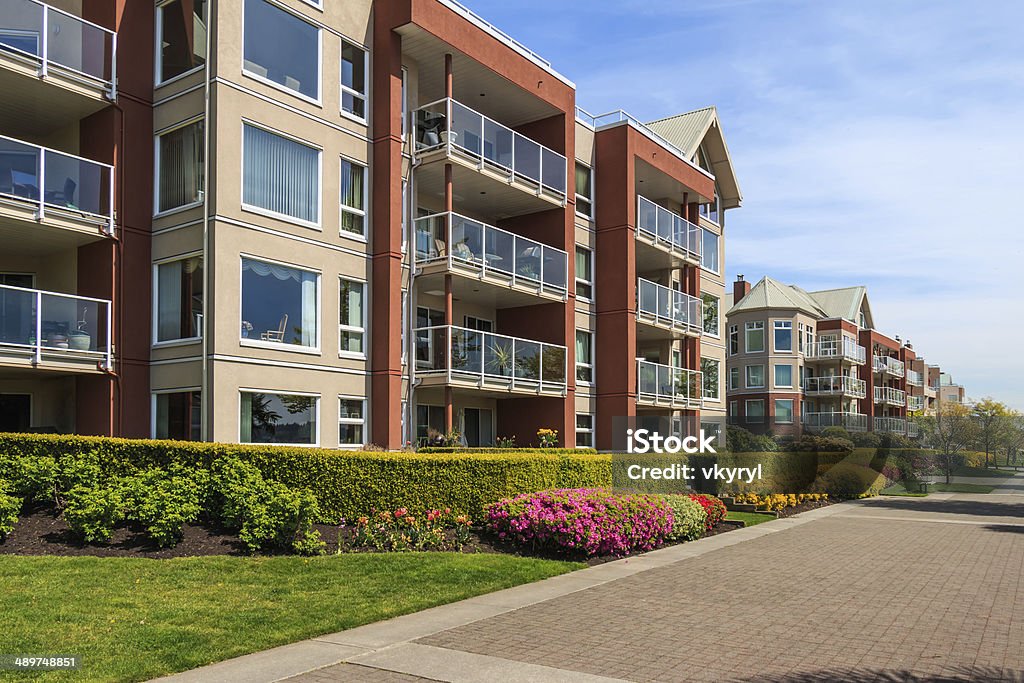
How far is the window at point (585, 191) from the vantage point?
29.4 m

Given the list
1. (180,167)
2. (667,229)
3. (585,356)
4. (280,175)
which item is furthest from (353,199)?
(667,229)

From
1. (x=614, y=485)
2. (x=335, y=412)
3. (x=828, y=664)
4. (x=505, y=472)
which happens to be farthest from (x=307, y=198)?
(x=828, y=664)

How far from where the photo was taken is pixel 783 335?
61.8 meters

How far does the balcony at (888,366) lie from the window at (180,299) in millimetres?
69137

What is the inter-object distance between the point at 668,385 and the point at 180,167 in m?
18.5

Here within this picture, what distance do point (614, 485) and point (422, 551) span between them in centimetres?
985

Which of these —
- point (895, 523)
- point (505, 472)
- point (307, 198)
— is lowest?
point (895, 523)

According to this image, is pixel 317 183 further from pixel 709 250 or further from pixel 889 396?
pixel 889 396

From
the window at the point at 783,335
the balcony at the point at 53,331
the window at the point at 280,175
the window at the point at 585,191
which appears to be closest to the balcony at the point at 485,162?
the window at the point at 585,191

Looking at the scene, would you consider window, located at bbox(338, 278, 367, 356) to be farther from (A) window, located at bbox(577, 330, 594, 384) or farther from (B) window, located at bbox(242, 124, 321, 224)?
(A) window, located at bbox(577, 330, 594, 384)

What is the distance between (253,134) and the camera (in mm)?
18188

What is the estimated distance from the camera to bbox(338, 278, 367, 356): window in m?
19.9

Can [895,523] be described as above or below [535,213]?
below

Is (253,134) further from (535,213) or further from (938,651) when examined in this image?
(938,651)
